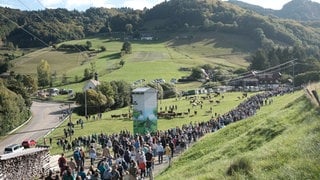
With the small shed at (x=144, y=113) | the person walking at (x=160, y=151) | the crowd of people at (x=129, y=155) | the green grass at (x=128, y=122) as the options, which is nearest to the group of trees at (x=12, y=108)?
the green grass at (x=128, y=122)

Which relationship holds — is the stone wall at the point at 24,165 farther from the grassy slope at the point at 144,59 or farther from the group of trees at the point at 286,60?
the group of trees at the point at 286,60

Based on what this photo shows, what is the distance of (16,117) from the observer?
72250 mm

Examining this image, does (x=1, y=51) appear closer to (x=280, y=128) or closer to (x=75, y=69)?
(x=75, y=69)

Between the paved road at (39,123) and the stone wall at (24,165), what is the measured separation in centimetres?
2793

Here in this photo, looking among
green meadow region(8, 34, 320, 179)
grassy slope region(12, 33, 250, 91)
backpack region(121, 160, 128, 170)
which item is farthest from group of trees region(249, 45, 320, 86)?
backpack region(121, 160, 128, 170)

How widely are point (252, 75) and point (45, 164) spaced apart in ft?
308

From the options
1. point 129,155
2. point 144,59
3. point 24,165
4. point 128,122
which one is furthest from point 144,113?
point 144,59

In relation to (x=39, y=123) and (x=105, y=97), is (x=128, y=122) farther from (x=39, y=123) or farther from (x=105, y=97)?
(x=39, y=123)

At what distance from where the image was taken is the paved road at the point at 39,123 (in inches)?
2421

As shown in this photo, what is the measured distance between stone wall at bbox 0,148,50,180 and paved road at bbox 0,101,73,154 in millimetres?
27929

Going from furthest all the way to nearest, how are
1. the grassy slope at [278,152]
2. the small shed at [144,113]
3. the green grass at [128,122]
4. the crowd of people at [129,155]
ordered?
the green grass at [128,122] → the small shed at [144,113] → the crowd of people at [129,155] → the grassy slope at [278,152]

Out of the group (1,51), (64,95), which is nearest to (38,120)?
(64,95)

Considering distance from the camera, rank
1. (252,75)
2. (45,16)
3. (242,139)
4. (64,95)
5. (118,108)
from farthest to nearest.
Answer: (45,16) < (252,75) < (64,95) < (118,108) < (242,139)

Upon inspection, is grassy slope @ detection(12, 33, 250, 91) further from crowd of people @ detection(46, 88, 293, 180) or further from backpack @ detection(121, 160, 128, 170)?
backpack @ detection(121, 160, 128, 170)
